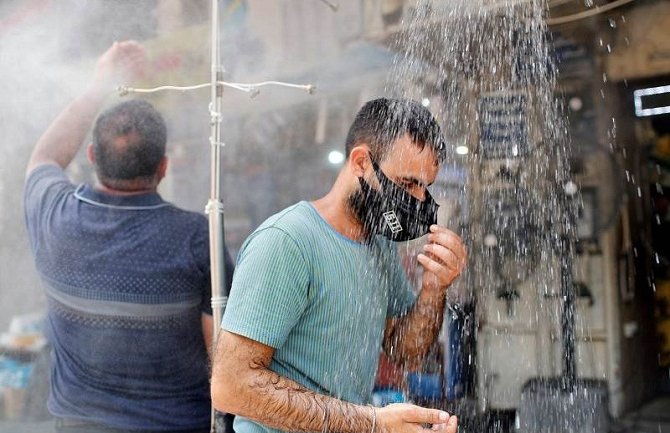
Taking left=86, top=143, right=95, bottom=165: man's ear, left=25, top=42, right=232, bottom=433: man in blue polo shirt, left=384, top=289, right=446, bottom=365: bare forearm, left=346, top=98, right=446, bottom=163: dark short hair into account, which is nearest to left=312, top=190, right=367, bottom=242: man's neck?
left=346, top=98, right=446, bottom=163: dark short hair

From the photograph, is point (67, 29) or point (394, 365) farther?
point (67, 29)

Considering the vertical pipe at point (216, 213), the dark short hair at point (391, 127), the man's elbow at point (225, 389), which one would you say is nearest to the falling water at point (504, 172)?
the dark short hair at point (391, 127)

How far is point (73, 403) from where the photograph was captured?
105 inches

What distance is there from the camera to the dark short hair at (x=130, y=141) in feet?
8.86

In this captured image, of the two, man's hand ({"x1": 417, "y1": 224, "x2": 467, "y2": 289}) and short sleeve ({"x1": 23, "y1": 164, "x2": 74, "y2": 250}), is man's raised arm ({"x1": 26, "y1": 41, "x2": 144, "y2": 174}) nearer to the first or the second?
short sleeve ({"x1": 23, "y1": 164, "x2": 74, "y2": 250})

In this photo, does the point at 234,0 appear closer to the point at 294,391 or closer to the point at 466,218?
the point at 466,218

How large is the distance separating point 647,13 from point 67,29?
9.13 feet

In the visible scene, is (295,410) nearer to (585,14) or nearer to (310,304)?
(310,304)

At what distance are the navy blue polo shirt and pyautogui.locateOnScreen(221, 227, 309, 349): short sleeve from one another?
83 centimetres

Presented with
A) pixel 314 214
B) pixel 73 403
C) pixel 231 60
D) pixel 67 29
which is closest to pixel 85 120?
pixel 67 29

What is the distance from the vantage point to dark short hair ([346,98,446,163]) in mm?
1928

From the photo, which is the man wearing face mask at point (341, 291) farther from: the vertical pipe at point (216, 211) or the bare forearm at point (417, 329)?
the vertical pipe at point (216, 211)

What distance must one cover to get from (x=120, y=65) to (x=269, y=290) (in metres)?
1.56

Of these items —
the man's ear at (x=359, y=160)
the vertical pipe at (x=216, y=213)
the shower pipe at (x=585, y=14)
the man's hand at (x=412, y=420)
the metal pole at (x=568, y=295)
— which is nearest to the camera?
the man's hand at (x=412, y=420)
